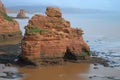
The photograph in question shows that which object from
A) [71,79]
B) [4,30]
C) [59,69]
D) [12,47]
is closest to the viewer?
[71,79]

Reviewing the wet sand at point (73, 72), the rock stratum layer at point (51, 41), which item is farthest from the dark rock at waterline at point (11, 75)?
the rock stratum layer at point (51, 41)

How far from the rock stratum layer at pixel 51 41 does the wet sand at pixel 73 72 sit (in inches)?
55.5

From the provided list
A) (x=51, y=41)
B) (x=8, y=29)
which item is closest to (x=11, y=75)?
(x=51, y=41)

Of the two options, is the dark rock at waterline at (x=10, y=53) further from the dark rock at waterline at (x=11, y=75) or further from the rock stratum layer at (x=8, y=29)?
the rock stratum layer at (x=8, y=29)

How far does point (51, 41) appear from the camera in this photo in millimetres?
46062

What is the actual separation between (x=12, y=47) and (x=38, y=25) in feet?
43.1

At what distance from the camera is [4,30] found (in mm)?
68938

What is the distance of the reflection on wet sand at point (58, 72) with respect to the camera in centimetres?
4084

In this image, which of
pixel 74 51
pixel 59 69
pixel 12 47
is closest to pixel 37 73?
pixel 59 69

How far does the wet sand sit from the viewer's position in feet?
134

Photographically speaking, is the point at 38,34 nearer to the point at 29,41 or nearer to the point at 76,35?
the point at 29,41

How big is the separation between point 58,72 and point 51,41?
422cm

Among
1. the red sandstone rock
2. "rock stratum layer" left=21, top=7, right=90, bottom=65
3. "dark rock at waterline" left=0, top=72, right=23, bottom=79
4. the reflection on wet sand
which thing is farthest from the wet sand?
the red sandstone rock

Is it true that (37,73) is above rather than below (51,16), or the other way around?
below
